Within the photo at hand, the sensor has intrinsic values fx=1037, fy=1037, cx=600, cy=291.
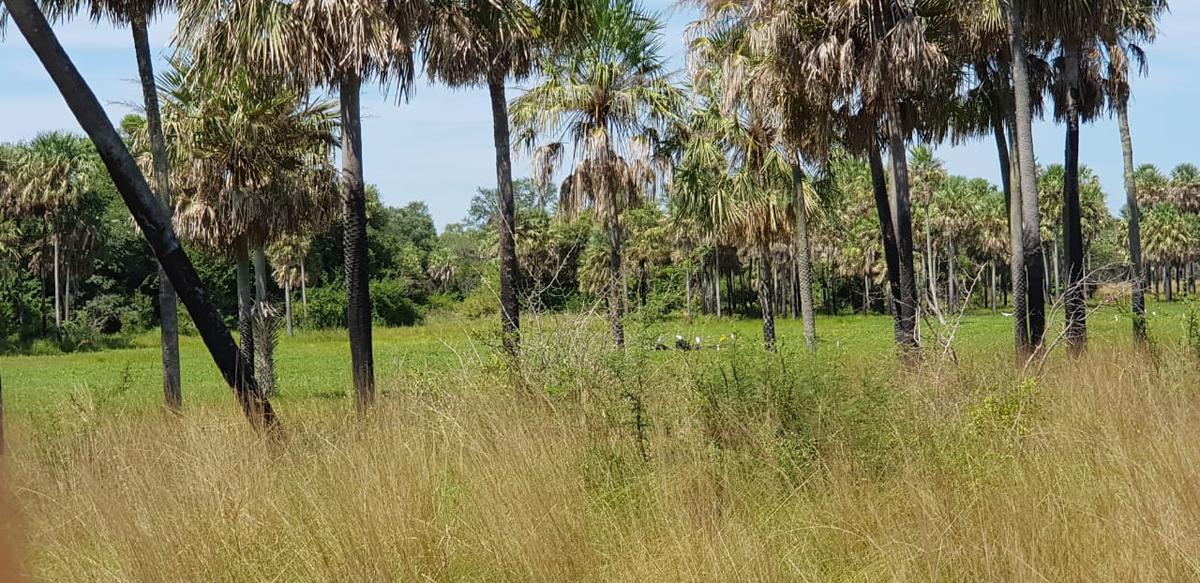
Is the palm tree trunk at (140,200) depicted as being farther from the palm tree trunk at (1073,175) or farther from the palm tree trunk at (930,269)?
the palm tree trunk at (1073,175)

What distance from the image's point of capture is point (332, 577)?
5.25m

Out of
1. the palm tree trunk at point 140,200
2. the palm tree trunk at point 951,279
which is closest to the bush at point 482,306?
the palm tree trunk at point 140,200

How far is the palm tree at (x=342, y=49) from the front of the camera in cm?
1185

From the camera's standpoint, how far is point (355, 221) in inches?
518

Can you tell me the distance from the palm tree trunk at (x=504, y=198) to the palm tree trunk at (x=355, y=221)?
81.1 inches

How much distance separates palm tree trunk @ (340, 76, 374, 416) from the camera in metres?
12.9

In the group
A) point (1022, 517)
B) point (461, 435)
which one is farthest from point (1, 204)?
point (1022, 517)

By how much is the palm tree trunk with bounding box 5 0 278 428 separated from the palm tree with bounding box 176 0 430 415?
2.41 metres

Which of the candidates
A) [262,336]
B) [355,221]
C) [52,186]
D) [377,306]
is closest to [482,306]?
[355,221]

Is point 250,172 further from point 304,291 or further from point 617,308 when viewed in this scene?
point 304,291

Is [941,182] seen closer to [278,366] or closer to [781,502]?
[278,366]

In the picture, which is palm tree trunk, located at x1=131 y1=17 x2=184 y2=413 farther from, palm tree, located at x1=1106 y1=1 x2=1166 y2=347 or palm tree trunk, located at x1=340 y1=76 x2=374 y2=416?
palm tree, located at x1=1106 y1=1 x2=1166 y2=347

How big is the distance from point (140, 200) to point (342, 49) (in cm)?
419

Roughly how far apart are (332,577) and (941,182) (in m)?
70.1
